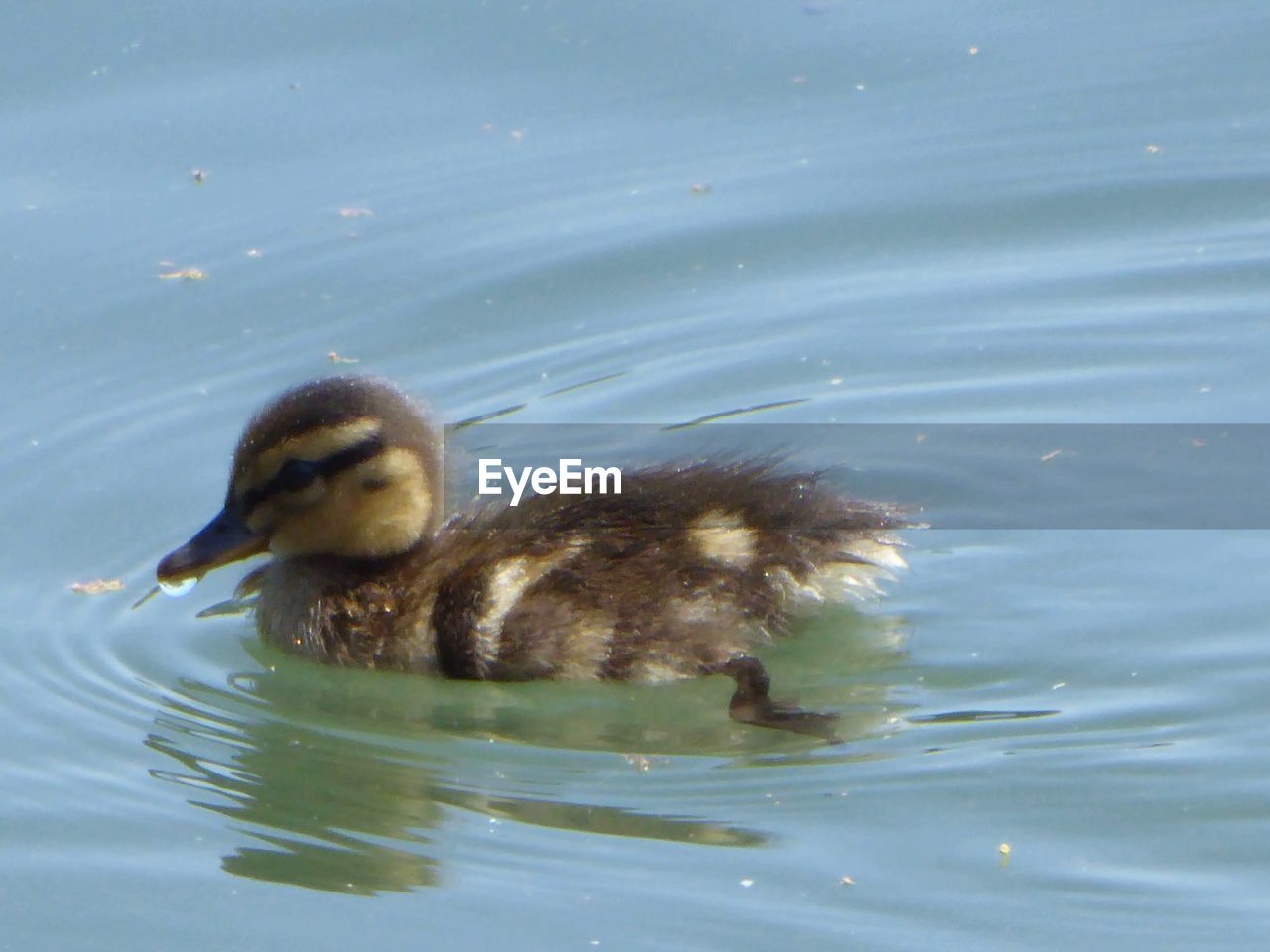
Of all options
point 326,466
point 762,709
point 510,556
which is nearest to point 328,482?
point 326,466

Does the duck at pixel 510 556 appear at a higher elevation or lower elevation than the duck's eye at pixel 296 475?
lower

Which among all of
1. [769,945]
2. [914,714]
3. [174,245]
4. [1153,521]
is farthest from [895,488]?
[174,245]

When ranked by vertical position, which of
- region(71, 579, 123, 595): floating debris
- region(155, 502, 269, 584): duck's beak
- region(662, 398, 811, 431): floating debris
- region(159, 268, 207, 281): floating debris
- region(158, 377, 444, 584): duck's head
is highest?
region(159, 268, 207, 281): floating debris

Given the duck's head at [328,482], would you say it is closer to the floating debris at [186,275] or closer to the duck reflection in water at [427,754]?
the duck reflection in water at [427,754]

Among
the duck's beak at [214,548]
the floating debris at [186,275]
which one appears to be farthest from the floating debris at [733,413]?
the floating debris at [186,275]

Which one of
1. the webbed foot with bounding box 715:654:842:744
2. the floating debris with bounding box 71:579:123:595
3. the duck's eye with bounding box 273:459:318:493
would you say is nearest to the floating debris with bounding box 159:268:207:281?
the floating debris with bounding box 71:579:123:595

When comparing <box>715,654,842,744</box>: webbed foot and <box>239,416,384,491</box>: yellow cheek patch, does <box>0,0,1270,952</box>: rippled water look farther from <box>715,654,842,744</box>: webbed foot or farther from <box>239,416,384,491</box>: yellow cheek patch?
<box>239,416,384,491</box>: yellow cheek patch

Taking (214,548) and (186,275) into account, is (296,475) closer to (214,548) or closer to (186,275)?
(214,548)
